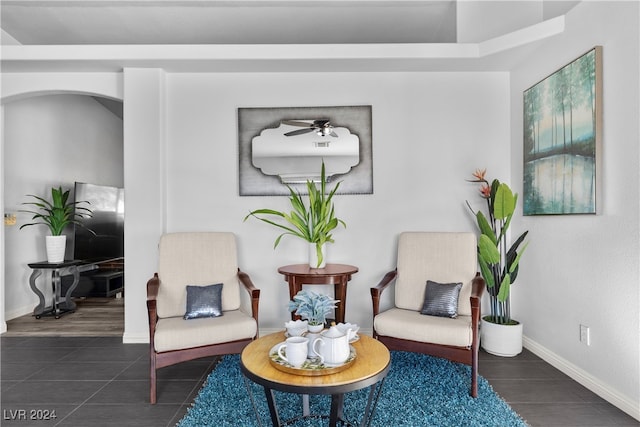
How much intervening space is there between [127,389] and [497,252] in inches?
110

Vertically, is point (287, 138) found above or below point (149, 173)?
above

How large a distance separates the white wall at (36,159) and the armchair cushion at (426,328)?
13.5ft

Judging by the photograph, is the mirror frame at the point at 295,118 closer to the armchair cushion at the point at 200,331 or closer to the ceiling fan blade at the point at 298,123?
the ceiling fan blade at the point at 298,123

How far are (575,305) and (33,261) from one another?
18.1 feet

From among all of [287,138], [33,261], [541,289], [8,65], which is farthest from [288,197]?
[33,261]

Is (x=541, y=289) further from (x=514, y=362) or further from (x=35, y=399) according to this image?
(x=35, y=399)

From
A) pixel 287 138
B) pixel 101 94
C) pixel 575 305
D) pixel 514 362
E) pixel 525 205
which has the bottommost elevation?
pixel 514 362

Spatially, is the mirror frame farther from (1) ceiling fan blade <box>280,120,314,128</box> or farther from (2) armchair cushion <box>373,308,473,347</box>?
(2) armchair cushion <box>373,308,473,347</box>

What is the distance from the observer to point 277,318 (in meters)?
3.57

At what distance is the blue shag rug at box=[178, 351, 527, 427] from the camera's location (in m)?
2.02

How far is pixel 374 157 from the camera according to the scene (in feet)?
11.7

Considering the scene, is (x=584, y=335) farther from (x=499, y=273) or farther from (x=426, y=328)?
(x=426, y=328)

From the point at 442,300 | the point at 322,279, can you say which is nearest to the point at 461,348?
the point at 442,300

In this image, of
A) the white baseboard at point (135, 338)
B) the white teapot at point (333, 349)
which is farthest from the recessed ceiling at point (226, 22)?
the white baseboard at point (135, 338)
